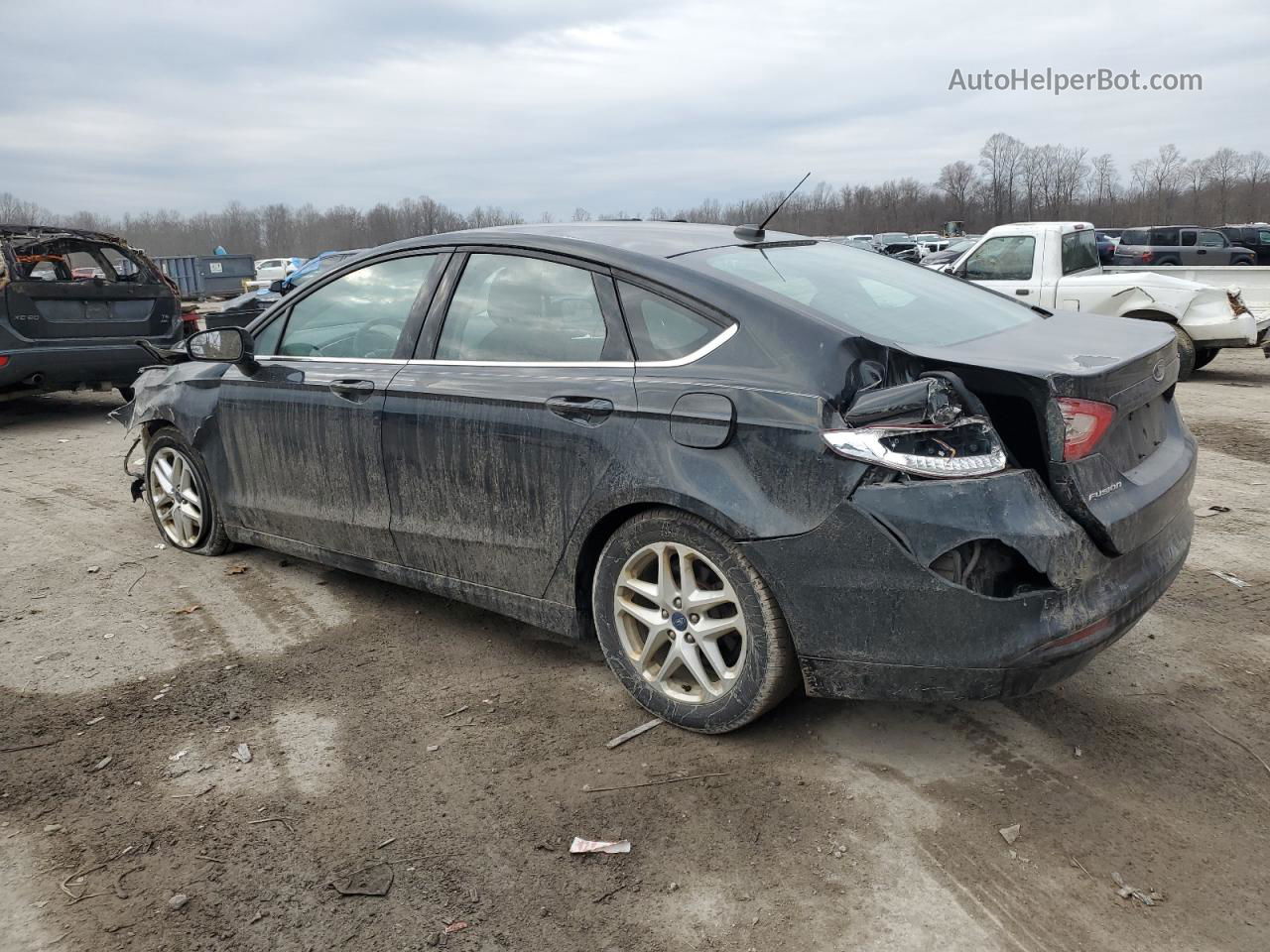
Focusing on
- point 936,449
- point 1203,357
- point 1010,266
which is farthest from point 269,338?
point 1203,357

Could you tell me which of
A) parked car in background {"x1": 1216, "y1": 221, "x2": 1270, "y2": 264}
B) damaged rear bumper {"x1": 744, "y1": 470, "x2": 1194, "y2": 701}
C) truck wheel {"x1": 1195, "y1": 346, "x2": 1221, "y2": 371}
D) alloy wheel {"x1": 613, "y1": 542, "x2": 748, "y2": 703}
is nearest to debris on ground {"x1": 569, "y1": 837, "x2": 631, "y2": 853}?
alloy wheel {"x1": 613, "y1": 542, "x2": 748, "y2": 703}

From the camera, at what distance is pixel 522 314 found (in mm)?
3664

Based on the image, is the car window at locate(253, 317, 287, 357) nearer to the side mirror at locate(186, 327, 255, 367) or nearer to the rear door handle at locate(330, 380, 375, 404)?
the side mirror at locate(186, 327, 255, 367)

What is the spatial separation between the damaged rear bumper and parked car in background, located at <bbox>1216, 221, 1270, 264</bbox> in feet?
112

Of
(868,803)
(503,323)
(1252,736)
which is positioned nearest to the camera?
(868,803)

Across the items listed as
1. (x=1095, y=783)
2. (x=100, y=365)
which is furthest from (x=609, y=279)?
(x=100, y=365)

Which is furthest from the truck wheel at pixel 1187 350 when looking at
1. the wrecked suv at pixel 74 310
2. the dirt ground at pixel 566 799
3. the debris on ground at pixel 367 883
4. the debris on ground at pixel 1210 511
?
the wrecked suv at pixel 74 310

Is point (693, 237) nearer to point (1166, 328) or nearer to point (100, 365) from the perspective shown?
point (1166, 328)

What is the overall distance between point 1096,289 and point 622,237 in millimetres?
8435

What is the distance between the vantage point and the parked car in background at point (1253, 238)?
31.8 m

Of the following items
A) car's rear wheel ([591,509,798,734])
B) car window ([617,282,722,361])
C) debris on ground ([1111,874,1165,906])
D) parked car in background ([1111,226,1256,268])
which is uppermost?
parked car in background ([1111,226,1256,268])

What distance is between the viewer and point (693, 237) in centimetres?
381

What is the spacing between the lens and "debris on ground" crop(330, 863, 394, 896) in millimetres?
2562

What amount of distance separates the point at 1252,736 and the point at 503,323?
2.87 m
